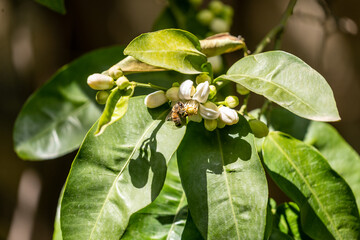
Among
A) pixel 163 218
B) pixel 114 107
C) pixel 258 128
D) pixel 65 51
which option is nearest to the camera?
pixel 114 107

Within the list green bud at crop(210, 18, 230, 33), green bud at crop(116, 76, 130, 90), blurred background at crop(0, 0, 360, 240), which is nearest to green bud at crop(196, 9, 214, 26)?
green bud at crop(210, 18, 230, 33)

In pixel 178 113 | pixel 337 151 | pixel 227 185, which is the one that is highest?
pixel 178 113

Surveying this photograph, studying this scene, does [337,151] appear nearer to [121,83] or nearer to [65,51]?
[121,83]

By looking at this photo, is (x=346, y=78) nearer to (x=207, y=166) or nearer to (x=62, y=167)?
(x=207, y=166)

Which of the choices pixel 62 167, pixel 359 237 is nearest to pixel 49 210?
pixel 62 167

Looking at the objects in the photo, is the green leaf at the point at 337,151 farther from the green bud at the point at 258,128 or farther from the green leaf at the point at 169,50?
the green leaf at the point at 169,50

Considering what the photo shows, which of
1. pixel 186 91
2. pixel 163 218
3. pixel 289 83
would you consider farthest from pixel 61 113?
pixel 289 83

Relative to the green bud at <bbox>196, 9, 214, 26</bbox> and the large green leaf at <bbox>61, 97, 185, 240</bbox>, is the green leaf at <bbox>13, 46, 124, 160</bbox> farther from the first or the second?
the large green leaf at <bbox>61, 97, 185, 240</bbox>
